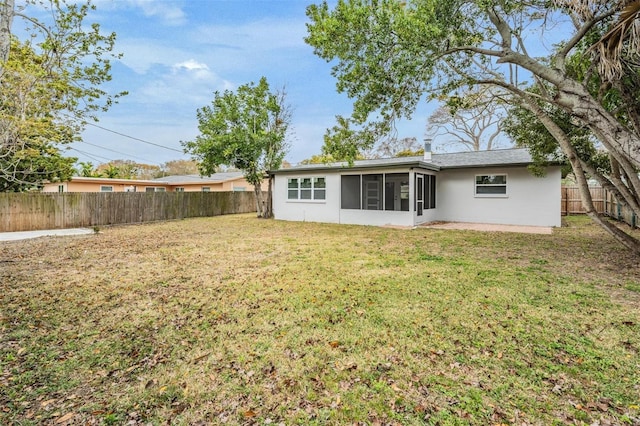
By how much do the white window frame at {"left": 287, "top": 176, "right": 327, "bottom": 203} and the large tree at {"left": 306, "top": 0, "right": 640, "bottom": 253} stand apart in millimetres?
7444

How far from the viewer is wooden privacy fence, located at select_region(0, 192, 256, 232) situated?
39.6 feet

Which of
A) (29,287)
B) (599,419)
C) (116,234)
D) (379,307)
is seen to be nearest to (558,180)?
(379,307)

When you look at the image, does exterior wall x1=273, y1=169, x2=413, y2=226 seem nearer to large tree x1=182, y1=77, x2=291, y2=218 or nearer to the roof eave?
the roof eave

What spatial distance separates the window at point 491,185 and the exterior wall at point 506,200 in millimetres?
138

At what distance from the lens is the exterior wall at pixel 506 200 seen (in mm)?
12508

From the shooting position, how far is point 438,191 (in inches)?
584

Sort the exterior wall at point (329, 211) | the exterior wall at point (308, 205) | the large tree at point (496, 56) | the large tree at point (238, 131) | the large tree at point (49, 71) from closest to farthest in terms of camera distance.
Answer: the large tree at point (496, 56) → the large tree at point (49, 71) → the exterior wall at point (329, 211) → the exterior wall at point (308, 205) → the large tree at point (238, 131)

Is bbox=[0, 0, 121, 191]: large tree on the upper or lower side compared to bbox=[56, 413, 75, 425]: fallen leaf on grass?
upper

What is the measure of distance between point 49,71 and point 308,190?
1035cm

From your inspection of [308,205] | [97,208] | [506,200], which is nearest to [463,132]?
[506,200]

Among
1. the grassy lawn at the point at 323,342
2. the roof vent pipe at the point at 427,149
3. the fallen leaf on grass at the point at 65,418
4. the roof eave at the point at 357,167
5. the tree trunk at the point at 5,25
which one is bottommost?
the fallen leaf on grass at the point at 65,418

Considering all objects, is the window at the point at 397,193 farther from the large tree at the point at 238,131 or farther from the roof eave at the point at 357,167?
the large tree at the point at 238,131

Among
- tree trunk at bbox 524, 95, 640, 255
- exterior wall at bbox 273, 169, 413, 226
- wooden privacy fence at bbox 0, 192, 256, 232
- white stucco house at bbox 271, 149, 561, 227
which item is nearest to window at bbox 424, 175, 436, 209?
white stucco house at bbox 271, 149, 561, 227

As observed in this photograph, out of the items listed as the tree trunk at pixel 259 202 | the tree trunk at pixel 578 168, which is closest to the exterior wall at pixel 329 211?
the tree trunk at pixel 259 202
